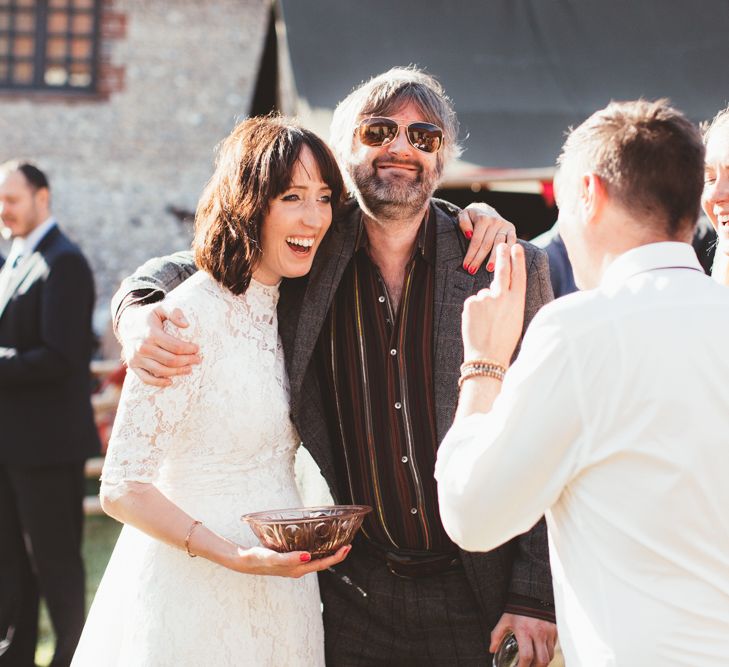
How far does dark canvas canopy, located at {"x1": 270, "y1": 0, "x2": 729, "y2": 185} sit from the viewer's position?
5.35 m

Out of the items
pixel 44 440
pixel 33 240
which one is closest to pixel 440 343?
pixel 44 440

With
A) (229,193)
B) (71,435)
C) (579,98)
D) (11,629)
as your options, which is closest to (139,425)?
A: (229,193)

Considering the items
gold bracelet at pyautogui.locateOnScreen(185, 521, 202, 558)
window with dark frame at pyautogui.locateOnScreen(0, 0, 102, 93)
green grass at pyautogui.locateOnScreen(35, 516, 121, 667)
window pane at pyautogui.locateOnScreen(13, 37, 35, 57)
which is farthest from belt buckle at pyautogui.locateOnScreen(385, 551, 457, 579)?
window pane at pyautogui.locateOnScreen(13, 37, 35, 57)

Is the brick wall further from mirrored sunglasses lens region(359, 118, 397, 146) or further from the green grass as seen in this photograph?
mirrored sunglasses lens region(359, 118, 397, 146)

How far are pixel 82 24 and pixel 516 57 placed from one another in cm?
809

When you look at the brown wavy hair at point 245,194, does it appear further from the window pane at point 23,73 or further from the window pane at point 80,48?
the window pane at point 23,73

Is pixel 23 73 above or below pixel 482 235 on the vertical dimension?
above

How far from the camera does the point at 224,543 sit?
2.15 meters

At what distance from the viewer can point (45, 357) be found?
4461mm

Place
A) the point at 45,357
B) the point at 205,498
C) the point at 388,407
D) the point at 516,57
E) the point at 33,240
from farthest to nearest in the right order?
the point at 516,57
the point at 33,240
the point at 45,357
the point at 388,407
the point at 205,498

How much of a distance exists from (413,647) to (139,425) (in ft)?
3.22

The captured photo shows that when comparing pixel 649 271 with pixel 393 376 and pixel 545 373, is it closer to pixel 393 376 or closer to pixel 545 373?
pixel 545 373

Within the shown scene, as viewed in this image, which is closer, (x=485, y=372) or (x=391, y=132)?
(x=485, y=372)

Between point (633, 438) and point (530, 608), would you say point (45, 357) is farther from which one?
point (633, 438)
